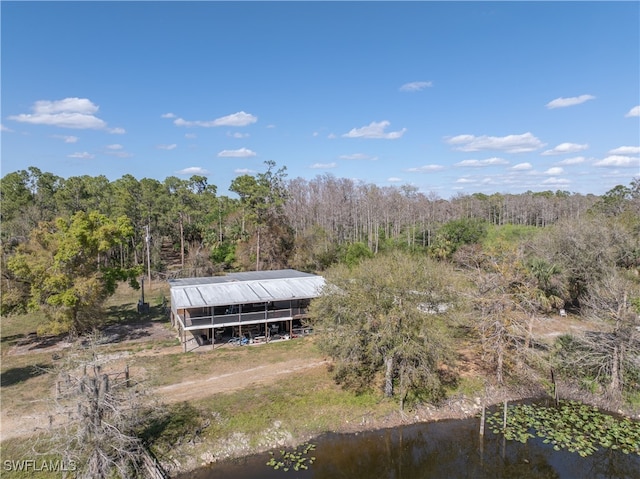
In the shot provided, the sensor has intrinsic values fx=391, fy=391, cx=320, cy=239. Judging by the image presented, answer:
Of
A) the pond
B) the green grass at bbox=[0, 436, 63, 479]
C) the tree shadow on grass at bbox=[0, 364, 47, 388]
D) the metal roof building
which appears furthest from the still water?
the tree shadow on grass at bbox=[0, 364, 47, 388]

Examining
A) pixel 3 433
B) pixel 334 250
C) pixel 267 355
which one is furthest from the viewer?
pixel 334 250

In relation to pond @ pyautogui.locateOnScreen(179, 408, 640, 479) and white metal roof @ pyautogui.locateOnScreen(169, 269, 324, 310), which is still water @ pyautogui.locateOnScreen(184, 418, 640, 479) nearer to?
pond @ pyautogui.locateOnScreen(179, 408, 640, 479)

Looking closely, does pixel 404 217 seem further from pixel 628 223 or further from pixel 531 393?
pixel 531 393

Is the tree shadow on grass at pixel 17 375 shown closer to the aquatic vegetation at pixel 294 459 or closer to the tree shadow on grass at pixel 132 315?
the tree shadow on grass at pixel 132 315

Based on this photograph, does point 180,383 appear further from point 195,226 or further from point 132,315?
point 195,226

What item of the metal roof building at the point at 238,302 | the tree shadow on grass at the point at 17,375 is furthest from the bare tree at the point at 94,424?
the metal roof building at the point at 238,302

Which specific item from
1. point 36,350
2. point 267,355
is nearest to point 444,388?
point 267,355
